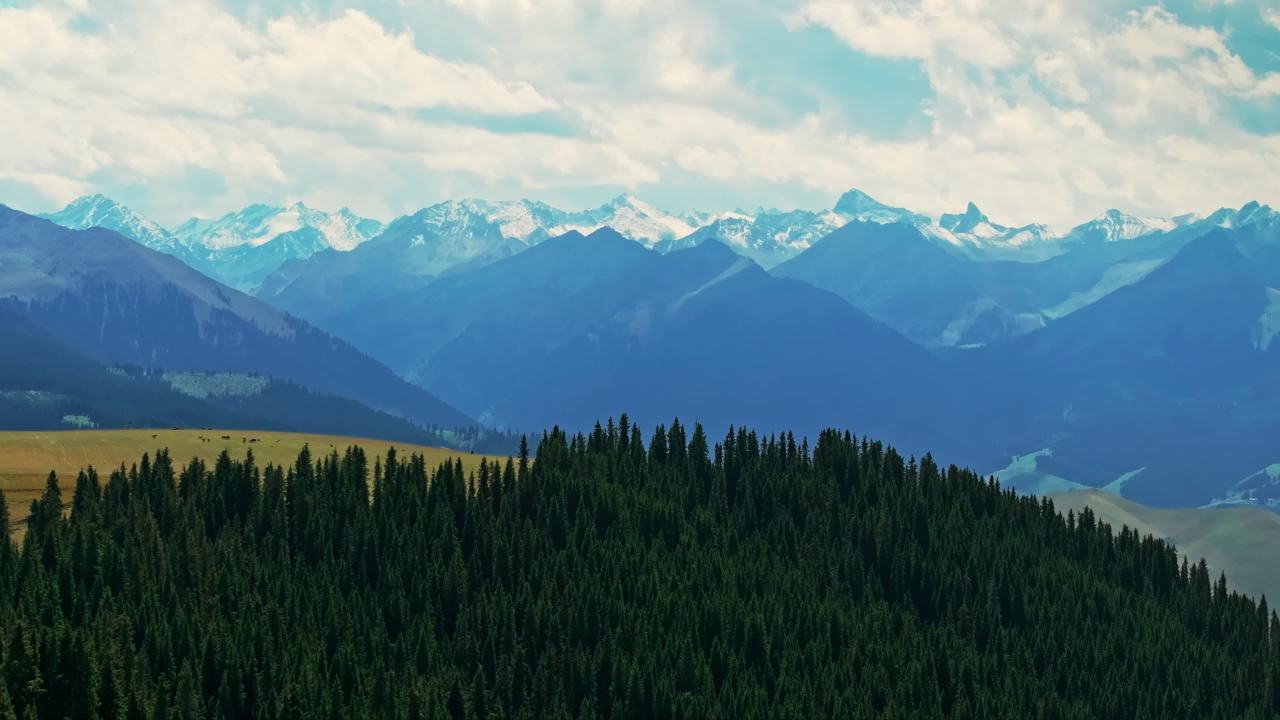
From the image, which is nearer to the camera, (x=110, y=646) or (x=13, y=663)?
(x=13, y=663)

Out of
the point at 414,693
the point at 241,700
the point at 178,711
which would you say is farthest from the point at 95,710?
the point at 414,693

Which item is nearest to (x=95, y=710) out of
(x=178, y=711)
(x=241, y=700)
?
(x=178, y=711)

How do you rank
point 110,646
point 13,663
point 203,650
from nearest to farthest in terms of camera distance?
1. point 13,663
2. point 110,646
3. point 203,650

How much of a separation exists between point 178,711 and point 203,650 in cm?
2730

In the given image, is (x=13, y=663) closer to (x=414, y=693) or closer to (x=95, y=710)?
(x=95, y=710)

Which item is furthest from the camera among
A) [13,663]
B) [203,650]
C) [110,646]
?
[203,650]

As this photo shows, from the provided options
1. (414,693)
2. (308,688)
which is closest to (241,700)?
(308,688)

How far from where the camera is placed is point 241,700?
18975 cm

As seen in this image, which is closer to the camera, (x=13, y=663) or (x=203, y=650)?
A: (x=13, y=663)

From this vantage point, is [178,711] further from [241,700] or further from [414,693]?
[414,693]

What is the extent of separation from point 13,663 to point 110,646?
18221 mm

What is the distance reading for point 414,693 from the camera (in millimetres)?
192500

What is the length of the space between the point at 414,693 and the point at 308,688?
1426cm

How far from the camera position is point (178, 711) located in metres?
173
